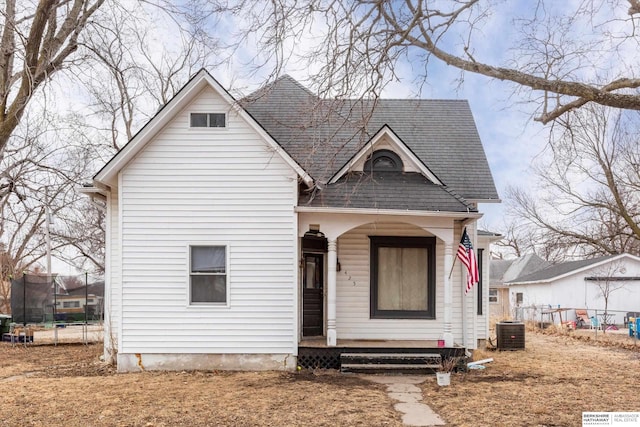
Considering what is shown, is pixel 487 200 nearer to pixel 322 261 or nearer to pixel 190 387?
pixel 322 261

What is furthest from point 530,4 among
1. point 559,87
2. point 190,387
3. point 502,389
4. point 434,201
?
point 190,387

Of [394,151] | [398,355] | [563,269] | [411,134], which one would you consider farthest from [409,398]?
[563,269]

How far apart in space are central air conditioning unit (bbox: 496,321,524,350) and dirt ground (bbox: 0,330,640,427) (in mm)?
2289

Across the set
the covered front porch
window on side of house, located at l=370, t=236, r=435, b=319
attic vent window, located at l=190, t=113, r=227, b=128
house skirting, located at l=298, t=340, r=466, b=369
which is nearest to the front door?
the covered front porch

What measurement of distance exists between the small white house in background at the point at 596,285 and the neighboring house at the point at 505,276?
7.23 m

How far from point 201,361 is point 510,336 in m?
8.39

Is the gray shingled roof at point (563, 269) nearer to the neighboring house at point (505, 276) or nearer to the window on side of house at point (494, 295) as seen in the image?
the neighboring house at point (505, 276)

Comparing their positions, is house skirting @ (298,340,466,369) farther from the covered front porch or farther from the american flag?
the american flag

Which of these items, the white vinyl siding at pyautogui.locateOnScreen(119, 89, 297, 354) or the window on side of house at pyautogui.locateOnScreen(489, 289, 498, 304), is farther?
the window on side of house at pyautogui.locateOnScreen(489, 289, 498, 304)

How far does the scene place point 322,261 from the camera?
41.3 feet

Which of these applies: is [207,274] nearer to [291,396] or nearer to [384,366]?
[291,396]

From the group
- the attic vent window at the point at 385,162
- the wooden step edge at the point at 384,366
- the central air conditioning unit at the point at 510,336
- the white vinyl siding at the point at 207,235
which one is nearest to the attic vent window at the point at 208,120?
the white vinyl siding at the point at 207,235

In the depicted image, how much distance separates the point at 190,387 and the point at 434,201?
234 inches

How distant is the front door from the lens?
12.2 m
